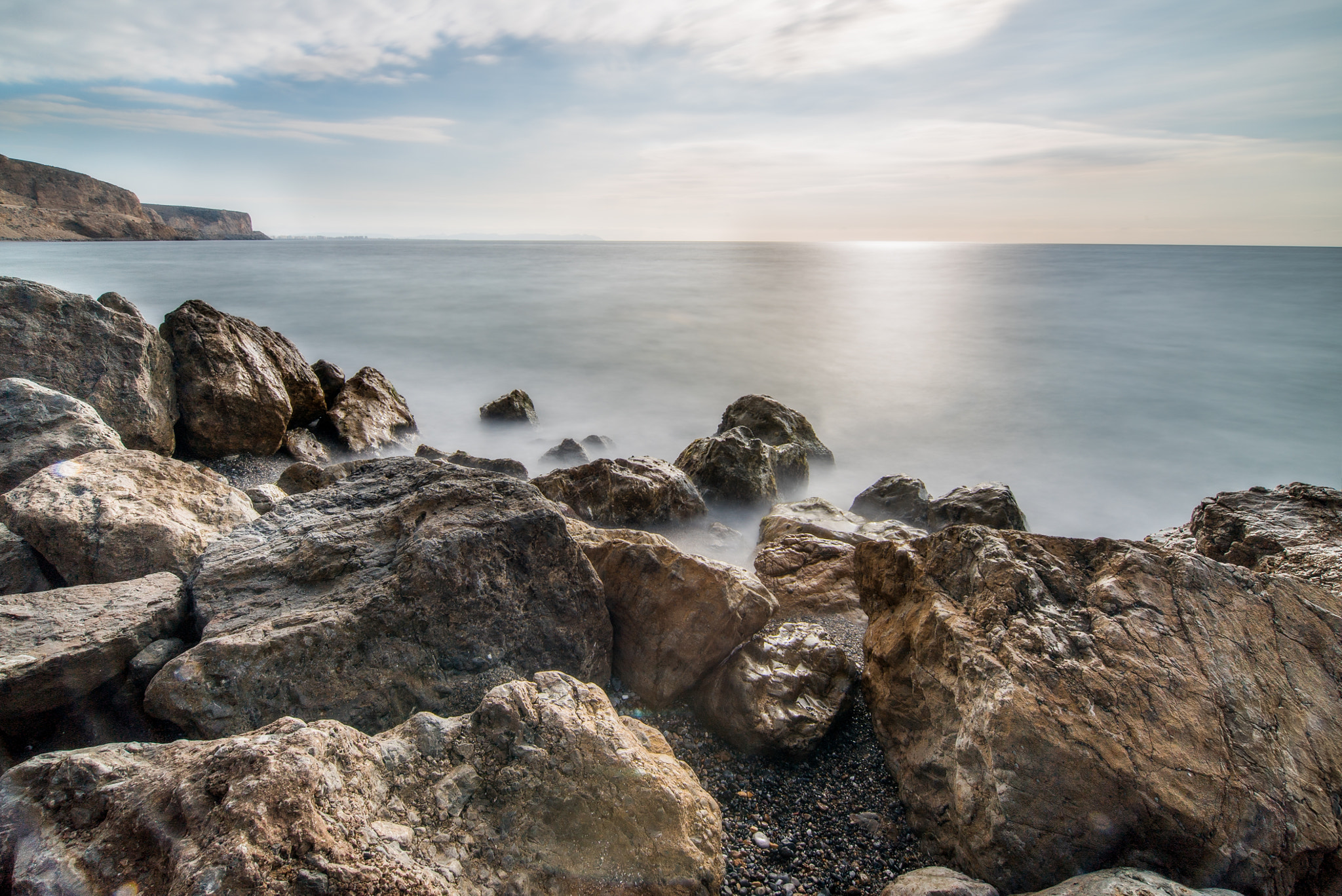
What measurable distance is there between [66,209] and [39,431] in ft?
360

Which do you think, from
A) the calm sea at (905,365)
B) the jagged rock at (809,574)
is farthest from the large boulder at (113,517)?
the calm sea at (905,365)

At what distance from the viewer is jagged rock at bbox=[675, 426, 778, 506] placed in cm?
718

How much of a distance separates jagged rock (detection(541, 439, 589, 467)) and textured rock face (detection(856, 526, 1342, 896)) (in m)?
6.45

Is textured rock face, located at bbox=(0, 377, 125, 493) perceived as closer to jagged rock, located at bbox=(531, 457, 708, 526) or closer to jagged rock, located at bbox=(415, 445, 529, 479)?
Answer: jagged rock, located at bbox=(415, 445, 529, 479)

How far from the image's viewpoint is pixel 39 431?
4.29 metres

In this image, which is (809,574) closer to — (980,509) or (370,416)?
(980,509)

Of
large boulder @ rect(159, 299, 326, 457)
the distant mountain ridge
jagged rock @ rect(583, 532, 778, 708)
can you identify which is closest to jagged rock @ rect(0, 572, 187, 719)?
jagged rock @ rect(583, 532, 778, 708)

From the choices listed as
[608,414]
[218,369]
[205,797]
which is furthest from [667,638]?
[608,414]

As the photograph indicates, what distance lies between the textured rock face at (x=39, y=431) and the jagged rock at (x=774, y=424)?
6.71 metres

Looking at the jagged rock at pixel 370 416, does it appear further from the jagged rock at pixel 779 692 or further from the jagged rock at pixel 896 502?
the jagged rock at pixel 779 692

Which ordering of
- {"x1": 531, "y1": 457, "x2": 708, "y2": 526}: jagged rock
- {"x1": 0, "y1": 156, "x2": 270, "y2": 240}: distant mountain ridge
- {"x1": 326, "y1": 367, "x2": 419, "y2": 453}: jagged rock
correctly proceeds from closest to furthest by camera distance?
{"x1": 531, "y1": 457, "x2": 708, "y2": 526}: jagged rock
{"x1": 326, "y1": 367, "x2": 419, "y2": 453}: jagged rock
{"x1": 0, "y1": 156, "x2": 270, "y2": 240}: distant mountain ridge

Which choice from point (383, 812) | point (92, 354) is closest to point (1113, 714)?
point (383, 812)

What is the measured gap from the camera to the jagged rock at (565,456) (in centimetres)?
921

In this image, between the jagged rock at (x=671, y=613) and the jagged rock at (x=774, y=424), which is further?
the jagged rock at (x=774, y=424)
